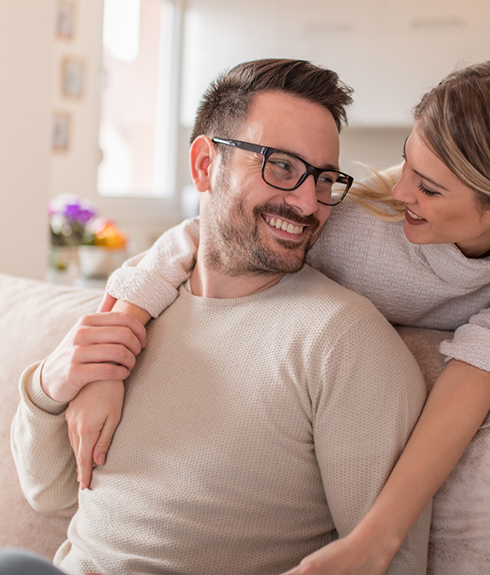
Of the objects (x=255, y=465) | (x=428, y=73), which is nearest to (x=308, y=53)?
(x=428, y=73)

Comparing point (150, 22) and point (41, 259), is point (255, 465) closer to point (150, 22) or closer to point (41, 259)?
point (41, 259)

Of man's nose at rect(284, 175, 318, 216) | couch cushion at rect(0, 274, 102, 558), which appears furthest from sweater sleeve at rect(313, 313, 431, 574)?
couch cushion at rect(0, 274, 102, 558)

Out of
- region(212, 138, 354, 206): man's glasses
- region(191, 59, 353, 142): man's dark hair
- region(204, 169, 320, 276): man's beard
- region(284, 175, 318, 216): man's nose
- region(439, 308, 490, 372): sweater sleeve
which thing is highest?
region(191, 59, 353, 142): man's dark hair

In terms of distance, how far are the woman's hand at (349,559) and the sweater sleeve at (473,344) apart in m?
0.33

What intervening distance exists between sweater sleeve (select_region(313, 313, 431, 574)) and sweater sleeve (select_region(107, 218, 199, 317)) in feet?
1.24

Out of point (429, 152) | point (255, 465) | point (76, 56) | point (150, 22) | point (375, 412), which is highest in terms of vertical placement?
point (150, 22)

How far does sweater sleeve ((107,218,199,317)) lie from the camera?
1.18 metres

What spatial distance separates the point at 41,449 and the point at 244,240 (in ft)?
1.73

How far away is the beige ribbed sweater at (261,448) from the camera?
94 centimetres

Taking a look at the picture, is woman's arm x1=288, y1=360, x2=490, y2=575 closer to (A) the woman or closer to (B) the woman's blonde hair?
(A) the woman

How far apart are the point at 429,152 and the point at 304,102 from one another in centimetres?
25

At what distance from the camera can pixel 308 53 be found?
4160 millimetres

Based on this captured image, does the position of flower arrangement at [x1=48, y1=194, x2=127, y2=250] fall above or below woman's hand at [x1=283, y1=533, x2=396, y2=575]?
above

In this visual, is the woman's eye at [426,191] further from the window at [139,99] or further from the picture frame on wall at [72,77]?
the window at [139,99]
